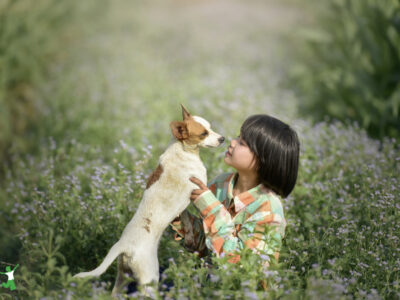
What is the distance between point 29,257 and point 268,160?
187 centimetres

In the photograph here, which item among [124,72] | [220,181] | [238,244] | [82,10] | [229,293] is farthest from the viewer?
[82,10]

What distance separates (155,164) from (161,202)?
1790 mm

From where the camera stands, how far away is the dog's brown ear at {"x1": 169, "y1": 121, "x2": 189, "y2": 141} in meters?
2.46

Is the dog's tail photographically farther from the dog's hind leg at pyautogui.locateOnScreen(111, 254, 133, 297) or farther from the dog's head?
the dog's head

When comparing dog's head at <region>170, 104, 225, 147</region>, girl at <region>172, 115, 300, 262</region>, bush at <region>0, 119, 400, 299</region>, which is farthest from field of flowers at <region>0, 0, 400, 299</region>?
dog's head at <region>170, 104, 225, 147</region>

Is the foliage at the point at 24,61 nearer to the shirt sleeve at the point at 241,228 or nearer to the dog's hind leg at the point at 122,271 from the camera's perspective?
the dog's hind leg at the point at 122,271

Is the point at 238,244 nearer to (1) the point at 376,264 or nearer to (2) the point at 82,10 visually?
(1) the point at 376,264

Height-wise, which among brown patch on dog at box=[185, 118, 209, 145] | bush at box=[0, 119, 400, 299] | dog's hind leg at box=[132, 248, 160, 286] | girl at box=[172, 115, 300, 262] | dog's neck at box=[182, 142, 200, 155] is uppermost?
brown patch on dog at box=[185, 118, 209, 145]

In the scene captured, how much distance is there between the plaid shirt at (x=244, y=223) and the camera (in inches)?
97.9

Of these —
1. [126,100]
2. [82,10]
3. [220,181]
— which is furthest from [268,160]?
[82,10]

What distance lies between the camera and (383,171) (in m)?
4.12

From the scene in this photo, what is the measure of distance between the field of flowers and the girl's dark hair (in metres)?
0.43

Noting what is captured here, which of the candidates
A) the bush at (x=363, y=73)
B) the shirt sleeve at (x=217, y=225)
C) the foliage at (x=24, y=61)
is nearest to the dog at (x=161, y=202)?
the shirt sleeve at (x=217, y=225)

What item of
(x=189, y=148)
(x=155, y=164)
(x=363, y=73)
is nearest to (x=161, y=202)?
(x=189, y=148)
